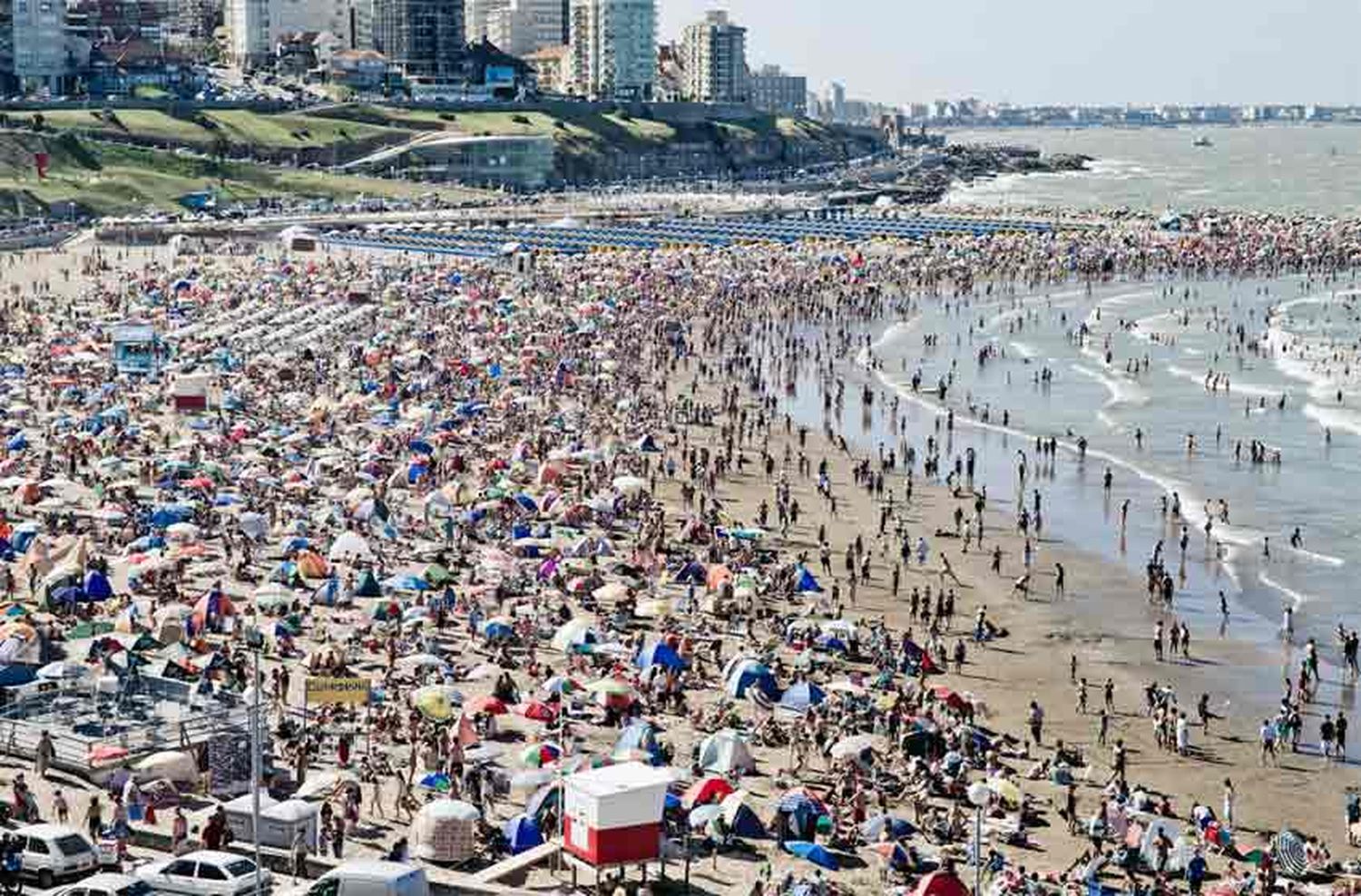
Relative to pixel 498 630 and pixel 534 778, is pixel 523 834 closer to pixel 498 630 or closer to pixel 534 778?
pixel 534 778

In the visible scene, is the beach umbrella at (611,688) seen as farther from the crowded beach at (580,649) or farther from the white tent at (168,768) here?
the white tent at (168,768)

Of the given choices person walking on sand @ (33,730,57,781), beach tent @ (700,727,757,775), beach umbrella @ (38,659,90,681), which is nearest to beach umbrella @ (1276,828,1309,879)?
beach tent @ (700,727,757,775)

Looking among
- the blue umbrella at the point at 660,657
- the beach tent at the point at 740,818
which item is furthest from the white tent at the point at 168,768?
the blue umbrella at the point at 660,657

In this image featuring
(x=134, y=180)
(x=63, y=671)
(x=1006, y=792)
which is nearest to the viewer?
(x=1006, y=792)

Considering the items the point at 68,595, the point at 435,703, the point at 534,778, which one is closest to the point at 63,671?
the point at 435,703

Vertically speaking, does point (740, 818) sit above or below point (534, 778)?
below

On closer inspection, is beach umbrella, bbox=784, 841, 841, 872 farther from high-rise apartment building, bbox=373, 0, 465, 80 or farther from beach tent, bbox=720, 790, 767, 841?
high-rise apartment building, bbox=373, 0, 465, 80

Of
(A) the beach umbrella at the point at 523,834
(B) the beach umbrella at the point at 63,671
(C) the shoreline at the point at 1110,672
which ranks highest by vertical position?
(B) the beach umbrella at the point at 63,671
